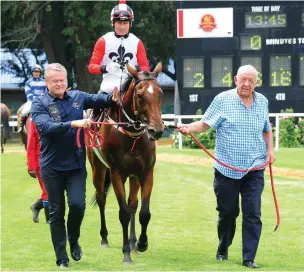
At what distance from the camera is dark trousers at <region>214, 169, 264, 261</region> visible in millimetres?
7629

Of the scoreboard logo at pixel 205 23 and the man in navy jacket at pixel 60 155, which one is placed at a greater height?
the scoreboard logo at pixel 205 23

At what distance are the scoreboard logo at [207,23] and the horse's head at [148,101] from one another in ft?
48.4

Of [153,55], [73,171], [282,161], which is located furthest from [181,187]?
[153,55]

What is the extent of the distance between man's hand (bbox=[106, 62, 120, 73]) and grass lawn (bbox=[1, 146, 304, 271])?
1943 mm

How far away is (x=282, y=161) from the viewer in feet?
62.8

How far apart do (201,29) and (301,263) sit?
15215 mm

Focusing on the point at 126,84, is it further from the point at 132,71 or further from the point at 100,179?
the point at 100,179

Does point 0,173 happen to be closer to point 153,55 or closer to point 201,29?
point 201,29

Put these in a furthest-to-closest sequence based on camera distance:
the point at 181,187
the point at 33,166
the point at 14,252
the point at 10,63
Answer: the point at 10,63 < the point at 181,187 < the point at 33,166 < the point at 14,252

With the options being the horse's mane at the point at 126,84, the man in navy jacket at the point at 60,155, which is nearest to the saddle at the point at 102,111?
the horse's mane at the point at 126,84

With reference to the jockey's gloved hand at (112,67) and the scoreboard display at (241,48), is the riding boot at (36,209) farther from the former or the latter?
the scoreboard display at (241,48)

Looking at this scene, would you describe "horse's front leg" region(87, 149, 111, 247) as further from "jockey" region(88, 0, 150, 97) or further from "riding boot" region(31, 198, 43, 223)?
"riding boot" region(31, 198, 43, 223)

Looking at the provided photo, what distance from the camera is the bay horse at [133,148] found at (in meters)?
7.68

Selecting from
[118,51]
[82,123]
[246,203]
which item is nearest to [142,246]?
[246,203]
